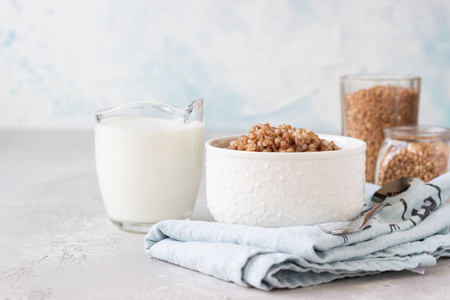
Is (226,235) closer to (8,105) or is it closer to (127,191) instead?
(127,191)

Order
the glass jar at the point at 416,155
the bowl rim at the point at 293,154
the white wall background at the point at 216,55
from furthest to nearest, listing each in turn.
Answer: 1. the white wall background at the point at 216,55
2. the glass jar at the point at 416,155
3. the bowl rim at the point at 293,154

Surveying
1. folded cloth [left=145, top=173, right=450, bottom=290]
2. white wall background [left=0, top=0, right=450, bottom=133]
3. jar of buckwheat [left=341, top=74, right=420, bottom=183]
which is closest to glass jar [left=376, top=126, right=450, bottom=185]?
jar of buckwheat [left=341, top=74, right=420, bottom=183]

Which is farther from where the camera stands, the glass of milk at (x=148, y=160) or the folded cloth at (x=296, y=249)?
the glass of milk at (x=148, y=160)

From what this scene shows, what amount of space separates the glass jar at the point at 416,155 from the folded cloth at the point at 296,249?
33 cm

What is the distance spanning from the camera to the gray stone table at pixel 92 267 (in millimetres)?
817

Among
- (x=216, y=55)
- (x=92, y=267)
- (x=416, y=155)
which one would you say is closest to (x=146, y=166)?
(x=92, y=267)

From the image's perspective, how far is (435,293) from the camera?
820 mm

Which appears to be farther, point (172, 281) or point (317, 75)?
point (317, 75)

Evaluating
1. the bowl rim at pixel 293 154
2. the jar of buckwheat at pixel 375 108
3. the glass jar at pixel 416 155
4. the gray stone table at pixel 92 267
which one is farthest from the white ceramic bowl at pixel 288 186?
the jar of buckwheat at pixel 375 108

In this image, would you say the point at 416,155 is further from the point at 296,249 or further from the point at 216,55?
the point at 216,55

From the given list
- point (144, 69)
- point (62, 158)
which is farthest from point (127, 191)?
point (144, 69)

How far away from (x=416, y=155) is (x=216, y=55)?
1293mm

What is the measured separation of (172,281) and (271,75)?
173 cm

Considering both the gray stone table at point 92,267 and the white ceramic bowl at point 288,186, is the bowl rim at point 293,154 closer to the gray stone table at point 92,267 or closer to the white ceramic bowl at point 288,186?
the white ceramic bowl at point 288,186
